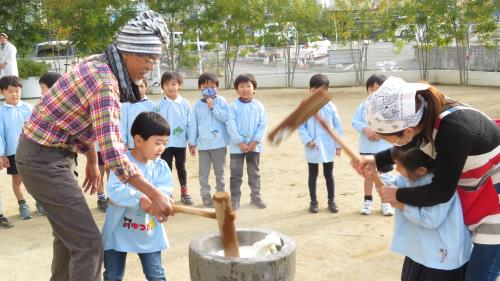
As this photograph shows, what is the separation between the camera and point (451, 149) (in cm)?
237

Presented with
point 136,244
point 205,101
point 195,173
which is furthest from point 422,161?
point 195,173

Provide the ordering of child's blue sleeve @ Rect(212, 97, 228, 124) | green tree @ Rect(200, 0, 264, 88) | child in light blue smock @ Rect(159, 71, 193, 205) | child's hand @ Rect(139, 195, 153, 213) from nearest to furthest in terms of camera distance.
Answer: child's hand @ Rect(139, 195, 153, 213) → child's blue sleeve @ Rect(212, 97, 228, 124) → child in light blue smock @ Rect(159, 71, 193, 205) → green tree @ Rect(200, 0, 264, 88)

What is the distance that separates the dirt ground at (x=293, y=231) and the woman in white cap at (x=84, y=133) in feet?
4.05

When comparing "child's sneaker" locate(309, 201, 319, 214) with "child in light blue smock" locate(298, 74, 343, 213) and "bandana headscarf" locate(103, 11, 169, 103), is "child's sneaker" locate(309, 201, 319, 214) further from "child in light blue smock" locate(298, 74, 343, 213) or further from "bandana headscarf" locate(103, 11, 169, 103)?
"bandana headscarf" locate(103, 11, 169, 103)

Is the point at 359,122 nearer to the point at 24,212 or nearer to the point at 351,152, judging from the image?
the point at 351,152

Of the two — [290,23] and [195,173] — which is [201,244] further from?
[290,23]

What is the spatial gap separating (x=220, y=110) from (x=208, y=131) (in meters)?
0.27

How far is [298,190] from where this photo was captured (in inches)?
260

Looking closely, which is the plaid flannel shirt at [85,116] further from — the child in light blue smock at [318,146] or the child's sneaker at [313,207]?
the child's sneaker at [313,207]

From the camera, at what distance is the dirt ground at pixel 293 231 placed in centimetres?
431

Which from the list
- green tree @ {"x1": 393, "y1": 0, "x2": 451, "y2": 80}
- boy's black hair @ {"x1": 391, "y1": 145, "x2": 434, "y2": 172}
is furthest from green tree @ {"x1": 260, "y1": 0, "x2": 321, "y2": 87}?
boy's black hair @ {"x1": 391, "y1": 145, "x2": 434, "y2": 172}

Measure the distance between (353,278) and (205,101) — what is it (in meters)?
2.85

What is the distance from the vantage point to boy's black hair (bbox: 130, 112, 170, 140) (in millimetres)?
3398

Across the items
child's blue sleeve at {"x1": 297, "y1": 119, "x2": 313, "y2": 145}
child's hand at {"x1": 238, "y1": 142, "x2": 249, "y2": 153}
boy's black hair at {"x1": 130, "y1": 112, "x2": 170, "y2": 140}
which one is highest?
boy's black hair at {"x1": 130, "y1": 112, "x2": 170, "y2": 140}
